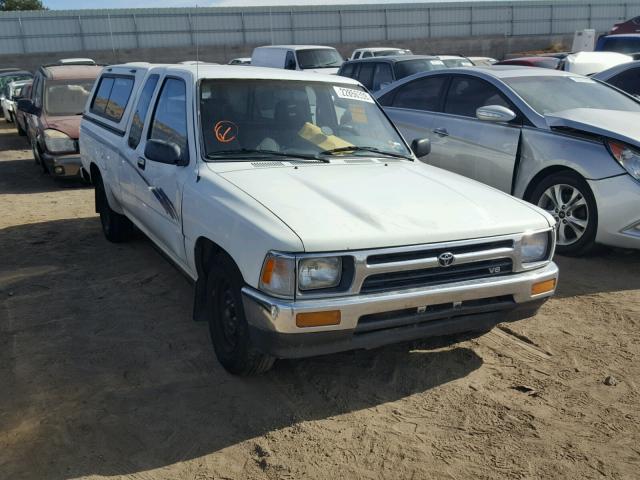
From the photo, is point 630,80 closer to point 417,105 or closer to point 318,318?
point 417,105

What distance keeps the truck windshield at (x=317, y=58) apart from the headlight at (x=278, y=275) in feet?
50.0

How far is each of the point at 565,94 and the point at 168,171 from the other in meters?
4.33

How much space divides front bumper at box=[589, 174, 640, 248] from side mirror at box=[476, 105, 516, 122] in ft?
3.44

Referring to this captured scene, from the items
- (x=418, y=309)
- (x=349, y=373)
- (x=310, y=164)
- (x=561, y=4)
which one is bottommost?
(x=349, y=373)

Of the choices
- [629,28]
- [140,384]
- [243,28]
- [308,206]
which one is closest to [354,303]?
[308,206]

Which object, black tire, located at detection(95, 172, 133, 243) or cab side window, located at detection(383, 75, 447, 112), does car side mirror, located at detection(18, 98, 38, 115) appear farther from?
Result: cab side window, located at detection(383, 75, 447, 112)

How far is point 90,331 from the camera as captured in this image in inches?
181

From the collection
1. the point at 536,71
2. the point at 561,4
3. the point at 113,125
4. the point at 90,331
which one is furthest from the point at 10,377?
the point at 561,4

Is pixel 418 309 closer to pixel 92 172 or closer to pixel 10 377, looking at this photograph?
pixel 10 377

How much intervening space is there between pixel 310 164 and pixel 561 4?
40.9 metres

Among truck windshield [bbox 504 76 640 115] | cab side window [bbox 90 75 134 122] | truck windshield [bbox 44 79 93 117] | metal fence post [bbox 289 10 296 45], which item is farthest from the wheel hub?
metal fence post [bbox 289 10 296 45]

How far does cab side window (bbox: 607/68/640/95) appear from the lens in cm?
911

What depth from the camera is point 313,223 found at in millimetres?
3348

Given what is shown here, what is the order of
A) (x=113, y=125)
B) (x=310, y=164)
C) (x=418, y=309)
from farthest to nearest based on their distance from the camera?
(x=113, y=125), (x=310, y=164), (x=418, y=309)
